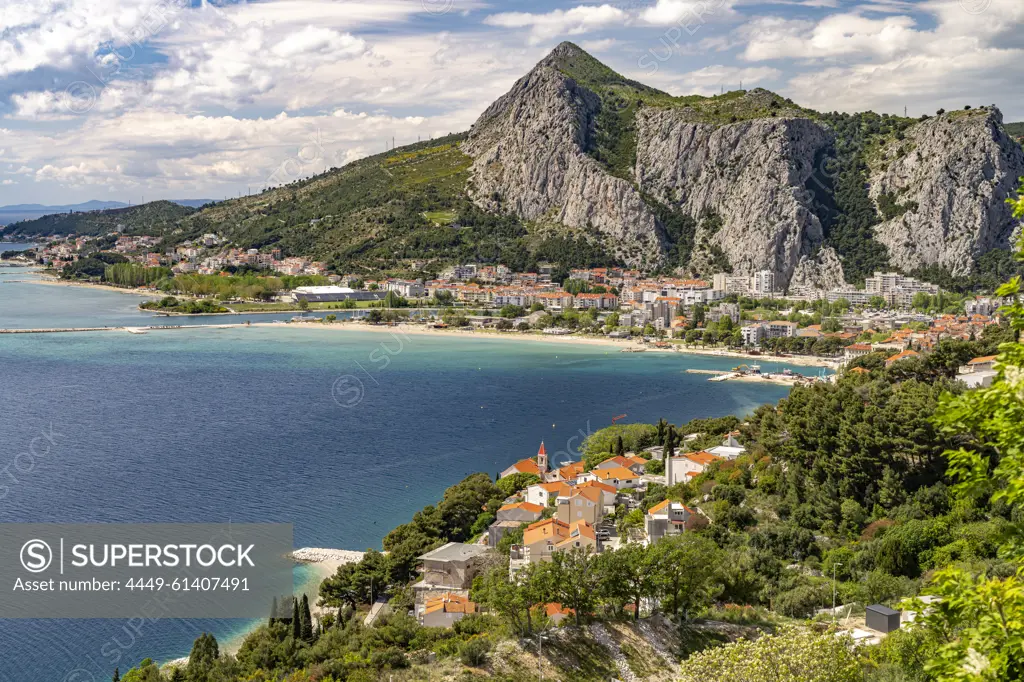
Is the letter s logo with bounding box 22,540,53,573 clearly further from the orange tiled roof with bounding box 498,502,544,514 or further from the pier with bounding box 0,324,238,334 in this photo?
the pier with bounding box 0,324,238,334

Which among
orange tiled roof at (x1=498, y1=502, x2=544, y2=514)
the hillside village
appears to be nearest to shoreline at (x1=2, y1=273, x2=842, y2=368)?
the hillside village

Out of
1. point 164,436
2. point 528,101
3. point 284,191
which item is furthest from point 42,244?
point 164,436

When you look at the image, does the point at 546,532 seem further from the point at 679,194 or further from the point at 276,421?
the point at 679,194

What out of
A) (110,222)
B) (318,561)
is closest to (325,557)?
(318,561)

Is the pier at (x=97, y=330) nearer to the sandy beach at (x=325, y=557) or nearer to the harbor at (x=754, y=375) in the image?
the harbor at (x=754, y=375)

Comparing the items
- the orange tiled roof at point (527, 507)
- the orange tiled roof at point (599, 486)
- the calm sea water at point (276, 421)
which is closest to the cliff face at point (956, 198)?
the calm sea water at point (276, 421)
